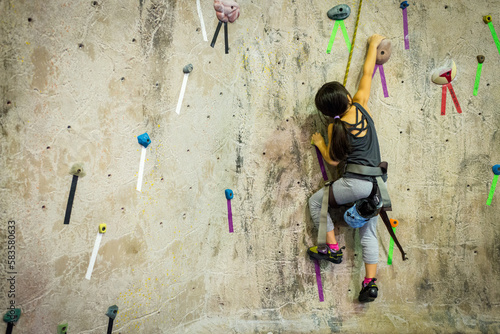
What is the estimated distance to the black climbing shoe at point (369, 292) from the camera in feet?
6.75

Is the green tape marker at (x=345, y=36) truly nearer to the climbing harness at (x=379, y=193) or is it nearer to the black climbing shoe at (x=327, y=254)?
the climbing harness at (x=379, y=193)

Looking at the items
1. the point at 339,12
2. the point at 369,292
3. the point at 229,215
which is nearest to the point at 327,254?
the point at 369,292

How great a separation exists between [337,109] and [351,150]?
0.82ft

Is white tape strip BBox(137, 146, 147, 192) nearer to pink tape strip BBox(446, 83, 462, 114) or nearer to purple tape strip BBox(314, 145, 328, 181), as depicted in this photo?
purple tape strip BBox(314, 145, 328, 181)

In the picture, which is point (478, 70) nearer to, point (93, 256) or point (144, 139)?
point (144, 139)

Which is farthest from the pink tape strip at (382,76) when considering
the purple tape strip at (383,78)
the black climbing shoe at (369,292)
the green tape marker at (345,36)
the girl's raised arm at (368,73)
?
the black climbing shoe at (369,292)

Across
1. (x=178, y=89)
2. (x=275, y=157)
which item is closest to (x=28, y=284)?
(x=178, y=89)

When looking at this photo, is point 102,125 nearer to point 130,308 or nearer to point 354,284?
point 130,308

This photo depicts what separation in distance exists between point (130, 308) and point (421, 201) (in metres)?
2.00

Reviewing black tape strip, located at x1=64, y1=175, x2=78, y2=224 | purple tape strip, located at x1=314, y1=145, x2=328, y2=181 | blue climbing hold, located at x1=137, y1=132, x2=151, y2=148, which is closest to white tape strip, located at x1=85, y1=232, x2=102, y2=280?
black tape strip, located at x1=64, y1=175, x2=78, y2=224

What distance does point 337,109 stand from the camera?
6.28ft

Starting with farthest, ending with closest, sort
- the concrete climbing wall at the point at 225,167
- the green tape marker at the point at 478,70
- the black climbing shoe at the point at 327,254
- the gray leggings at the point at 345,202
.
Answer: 1. the green tape marker at the point at 478,70
2. the black climbing shoe at the point at 327,254
3. the gray leggings at the point at 345,202
4. the concrete climbing wall at the point at 225,167

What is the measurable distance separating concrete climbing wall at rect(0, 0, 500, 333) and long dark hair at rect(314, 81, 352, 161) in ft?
0.80

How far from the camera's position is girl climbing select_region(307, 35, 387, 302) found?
74.9 inches
